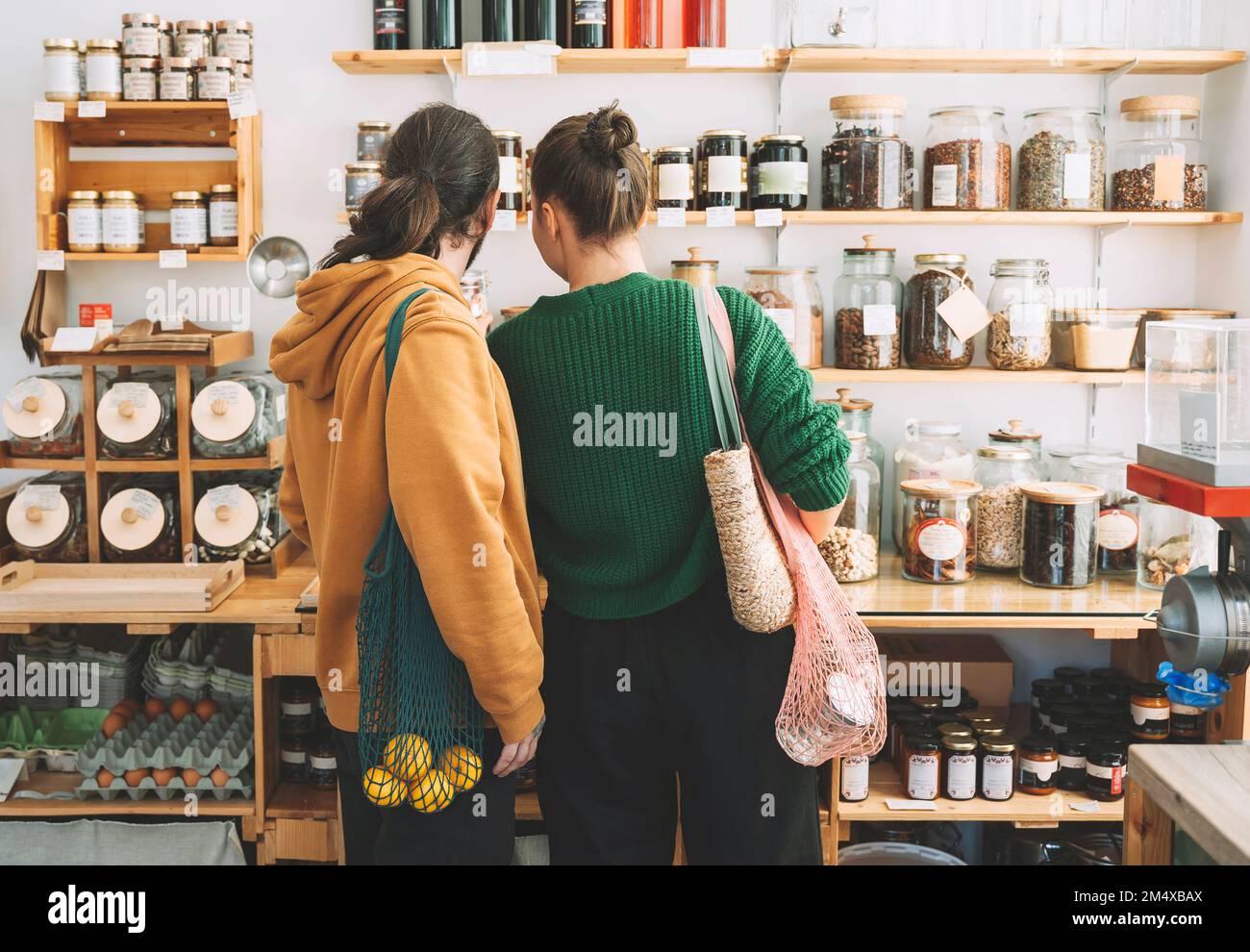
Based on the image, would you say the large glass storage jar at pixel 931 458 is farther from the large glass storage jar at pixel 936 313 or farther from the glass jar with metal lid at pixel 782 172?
the glass jar with metal lid at pixel 782 172

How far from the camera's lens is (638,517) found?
4.82 ft

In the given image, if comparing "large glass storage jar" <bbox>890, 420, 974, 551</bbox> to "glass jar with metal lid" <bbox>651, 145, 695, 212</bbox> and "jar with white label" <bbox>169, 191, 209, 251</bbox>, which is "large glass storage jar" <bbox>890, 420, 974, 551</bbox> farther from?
"jar with white label" <bbox>169, 191, 209, 251</bbox>

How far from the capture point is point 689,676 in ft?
4.85

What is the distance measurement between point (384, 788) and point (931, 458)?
5.16 feet

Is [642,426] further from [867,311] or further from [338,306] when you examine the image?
[867,311]

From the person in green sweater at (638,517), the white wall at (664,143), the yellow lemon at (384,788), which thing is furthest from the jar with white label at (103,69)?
the yellow lemon at (384,788)

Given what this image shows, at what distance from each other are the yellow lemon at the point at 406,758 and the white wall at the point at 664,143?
1.52 m

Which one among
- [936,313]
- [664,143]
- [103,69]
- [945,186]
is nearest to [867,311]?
[936,313]

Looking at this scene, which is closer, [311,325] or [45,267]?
[311,325]

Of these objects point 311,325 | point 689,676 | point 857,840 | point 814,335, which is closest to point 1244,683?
point 857,840

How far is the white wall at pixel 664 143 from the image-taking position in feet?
8.46

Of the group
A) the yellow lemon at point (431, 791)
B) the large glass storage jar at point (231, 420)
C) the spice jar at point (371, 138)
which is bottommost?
the yellow lemon at point (431, 791)
